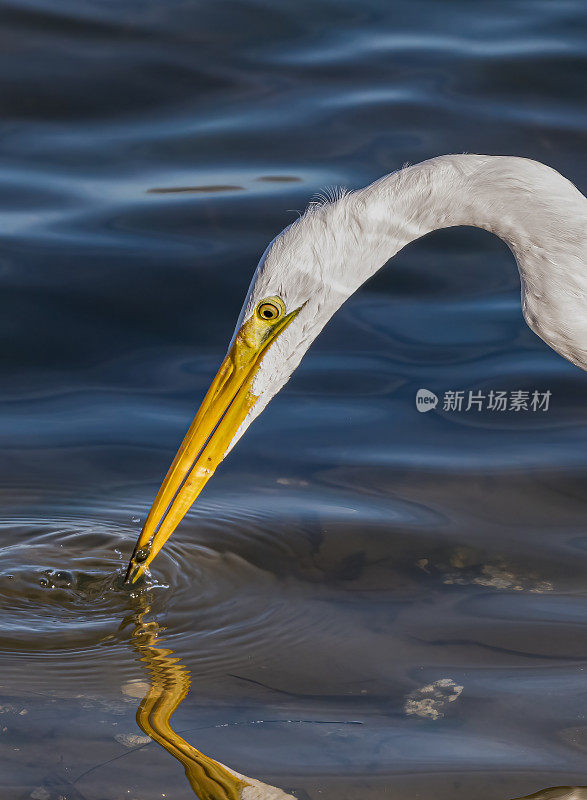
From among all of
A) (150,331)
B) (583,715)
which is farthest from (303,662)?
(150,331)

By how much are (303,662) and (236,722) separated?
0.39 metres

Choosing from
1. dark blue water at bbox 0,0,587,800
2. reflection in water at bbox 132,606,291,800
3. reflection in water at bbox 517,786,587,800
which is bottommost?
reflection in water at bbox 517,786,587,800

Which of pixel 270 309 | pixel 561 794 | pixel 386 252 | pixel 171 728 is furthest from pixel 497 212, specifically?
pixel 171 728

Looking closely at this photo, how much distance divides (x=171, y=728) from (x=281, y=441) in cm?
203

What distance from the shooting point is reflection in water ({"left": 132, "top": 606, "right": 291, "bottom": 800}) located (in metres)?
3.21

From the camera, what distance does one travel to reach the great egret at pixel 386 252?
12.3ft

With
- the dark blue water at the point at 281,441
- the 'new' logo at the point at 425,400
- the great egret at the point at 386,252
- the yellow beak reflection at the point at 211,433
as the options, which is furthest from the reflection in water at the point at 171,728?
the 'new' logo at the point at 425,400

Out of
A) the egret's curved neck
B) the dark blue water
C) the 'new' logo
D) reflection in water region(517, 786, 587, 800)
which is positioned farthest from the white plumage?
the 'new' logo

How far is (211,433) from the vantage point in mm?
3998

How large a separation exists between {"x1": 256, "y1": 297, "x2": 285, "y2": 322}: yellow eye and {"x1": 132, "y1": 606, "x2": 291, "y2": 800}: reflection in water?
1.10m

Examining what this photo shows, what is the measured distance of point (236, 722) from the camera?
3.50 metres

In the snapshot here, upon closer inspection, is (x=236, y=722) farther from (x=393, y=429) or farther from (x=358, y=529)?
(x=393, y=429)

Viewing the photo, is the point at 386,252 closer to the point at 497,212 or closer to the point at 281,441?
the point at 497,212

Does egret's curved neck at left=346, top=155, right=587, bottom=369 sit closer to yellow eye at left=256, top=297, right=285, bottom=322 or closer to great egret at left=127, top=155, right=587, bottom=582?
great egret at left=127, top=155, right=587, bottom=582
